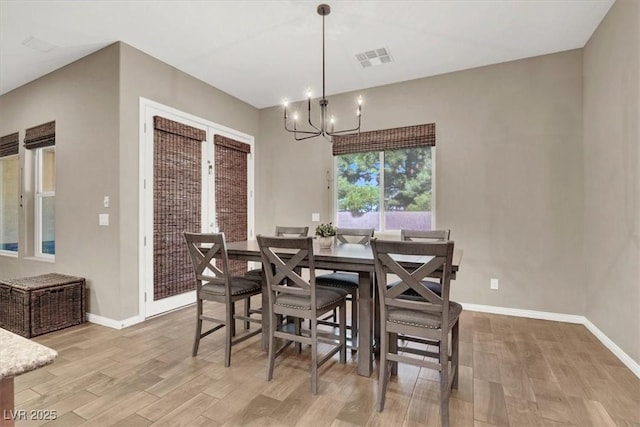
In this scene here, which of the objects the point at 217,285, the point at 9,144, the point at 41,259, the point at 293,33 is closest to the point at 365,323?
the point at 217,285

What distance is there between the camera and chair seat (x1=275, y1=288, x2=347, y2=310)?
216 cm

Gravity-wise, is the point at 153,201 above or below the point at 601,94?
below

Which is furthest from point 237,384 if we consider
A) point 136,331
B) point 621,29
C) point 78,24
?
point 621,29

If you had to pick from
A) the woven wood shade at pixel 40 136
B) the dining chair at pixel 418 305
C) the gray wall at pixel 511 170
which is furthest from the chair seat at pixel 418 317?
the woven wood shade at pixel 40 136

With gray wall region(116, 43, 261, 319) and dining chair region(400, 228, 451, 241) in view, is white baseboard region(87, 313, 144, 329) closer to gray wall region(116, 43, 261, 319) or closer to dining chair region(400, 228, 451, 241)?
gray wall region(116, 43, 261, 319)

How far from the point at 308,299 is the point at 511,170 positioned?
2.86 metres

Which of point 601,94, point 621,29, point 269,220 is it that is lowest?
point 269,220

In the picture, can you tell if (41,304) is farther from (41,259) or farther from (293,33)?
(293,33)

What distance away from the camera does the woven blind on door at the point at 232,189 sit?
14.7 feet

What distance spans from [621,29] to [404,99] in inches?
81.1

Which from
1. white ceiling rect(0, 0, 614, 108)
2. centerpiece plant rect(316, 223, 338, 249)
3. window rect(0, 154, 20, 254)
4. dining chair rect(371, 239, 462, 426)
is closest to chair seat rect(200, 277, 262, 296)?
centerpiece plant rect(316, 223, 338, 249)

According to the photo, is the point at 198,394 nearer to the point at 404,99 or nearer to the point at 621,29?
the point at 404,99

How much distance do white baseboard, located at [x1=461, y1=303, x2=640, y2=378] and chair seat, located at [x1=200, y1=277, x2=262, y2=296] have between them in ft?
8.47

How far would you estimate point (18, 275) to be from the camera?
436cm
